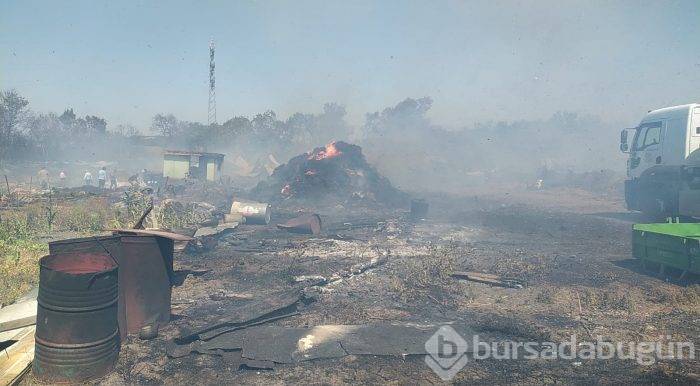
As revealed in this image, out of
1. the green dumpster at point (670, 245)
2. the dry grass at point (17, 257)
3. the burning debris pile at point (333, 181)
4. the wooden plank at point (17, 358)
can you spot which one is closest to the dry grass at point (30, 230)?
the dry grass at point (17, 257)

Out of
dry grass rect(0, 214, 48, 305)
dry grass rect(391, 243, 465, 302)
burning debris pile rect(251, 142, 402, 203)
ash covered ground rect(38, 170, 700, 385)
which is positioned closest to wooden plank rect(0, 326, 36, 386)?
ash covered ground rect(38, 170, 700, 385)

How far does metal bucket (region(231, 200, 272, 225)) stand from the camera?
14289 mm

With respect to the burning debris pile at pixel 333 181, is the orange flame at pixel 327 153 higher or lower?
higher

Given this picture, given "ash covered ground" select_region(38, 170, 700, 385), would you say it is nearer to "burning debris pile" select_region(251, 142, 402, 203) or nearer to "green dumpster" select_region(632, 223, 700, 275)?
"green dumpster" select_region(632, 223, 700, 275)

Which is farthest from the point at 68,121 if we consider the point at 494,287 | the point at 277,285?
the point at 494,287

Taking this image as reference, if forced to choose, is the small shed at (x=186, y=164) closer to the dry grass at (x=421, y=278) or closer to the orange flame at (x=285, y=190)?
the orange flame at (x=285, y=190)

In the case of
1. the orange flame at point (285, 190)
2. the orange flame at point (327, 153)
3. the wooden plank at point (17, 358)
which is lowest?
the wooden plank at point (17, 358)

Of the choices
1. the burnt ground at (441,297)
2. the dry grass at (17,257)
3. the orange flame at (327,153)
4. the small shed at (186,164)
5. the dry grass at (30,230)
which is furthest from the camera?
the small shed at (186,164)

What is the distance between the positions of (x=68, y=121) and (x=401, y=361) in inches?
2102

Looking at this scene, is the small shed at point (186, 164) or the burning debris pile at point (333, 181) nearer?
the burning debris pile at point (333, 181)

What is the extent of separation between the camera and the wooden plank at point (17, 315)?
505 cm

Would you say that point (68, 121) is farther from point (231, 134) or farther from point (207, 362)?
point (207, 362)

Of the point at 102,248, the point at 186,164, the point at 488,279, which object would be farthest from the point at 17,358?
the point at 186,164

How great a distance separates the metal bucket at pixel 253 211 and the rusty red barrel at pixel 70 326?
32.8 feet
